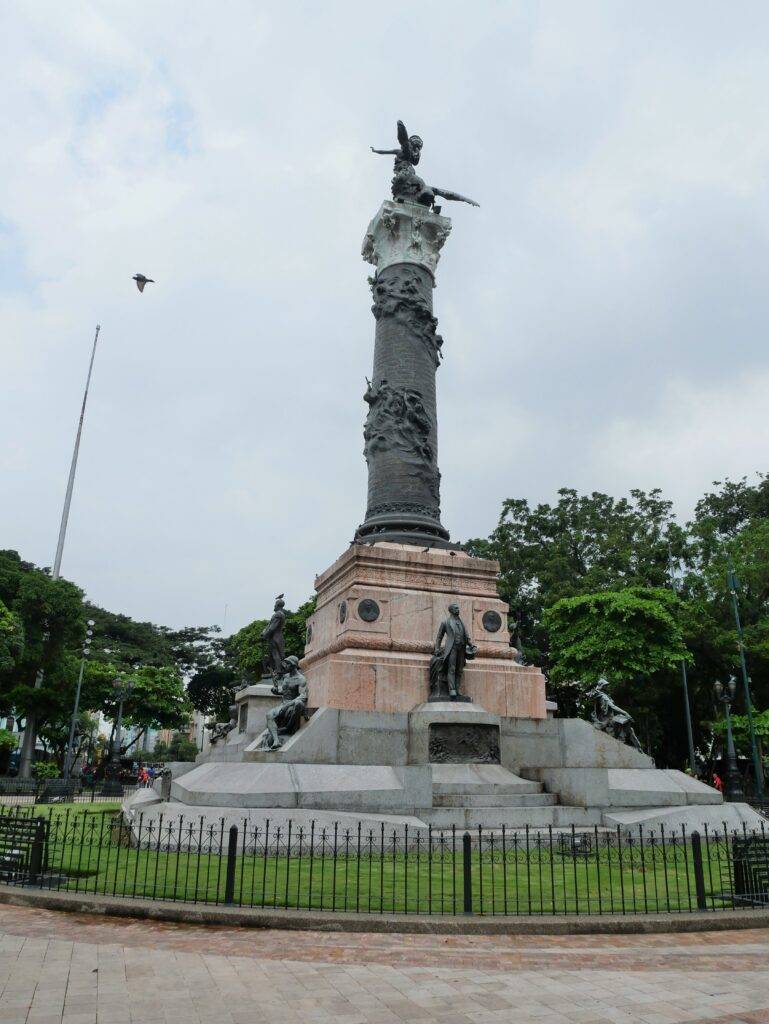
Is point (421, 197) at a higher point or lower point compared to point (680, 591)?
higher

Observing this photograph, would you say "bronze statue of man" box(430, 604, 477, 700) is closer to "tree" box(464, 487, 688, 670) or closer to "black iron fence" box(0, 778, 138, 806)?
"black iron fence" box(0, 778, 138, 806)

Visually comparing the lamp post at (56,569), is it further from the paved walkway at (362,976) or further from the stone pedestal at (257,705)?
the paved walkway at (362,976)

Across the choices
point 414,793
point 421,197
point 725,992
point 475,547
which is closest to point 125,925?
point 725,992

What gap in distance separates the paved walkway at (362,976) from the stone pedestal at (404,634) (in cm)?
959

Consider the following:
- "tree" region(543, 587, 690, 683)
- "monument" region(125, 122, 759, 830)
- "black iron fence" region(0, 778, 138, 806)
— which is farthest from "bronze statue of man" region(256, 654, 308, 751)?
"tree" region(543, 587, 690, 683)

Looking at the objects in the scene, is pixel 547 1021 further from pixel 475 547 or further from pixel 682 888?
pixel 475 547

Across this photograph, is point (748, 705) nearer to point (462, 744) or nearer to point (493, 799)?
point (462, 744)

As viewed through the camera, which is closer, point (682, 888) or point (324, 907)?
point (324, 907)

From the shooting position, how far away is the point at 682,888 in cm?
1020

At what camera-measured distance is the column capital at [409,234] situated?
2459cm

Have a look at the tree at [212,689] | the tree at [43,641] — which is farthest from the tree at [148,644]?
the tree at [43,641]

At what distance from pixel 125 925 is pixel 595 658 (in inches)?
1215

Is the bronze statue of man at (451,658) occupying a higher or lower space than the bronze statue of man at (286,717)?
higher

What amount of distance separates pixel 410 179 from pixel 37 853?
22392 mm
